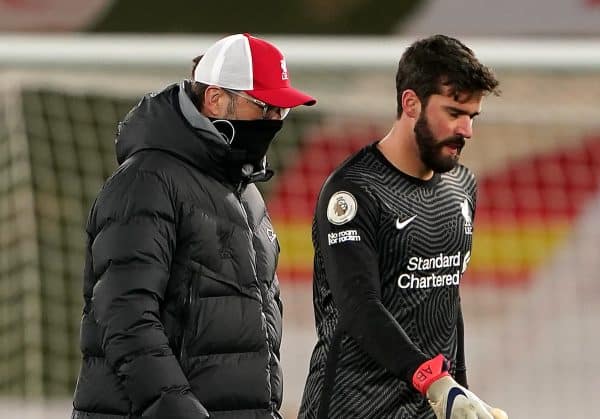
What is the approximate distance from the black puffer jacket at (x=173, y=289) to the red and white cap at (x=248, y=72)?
8cm

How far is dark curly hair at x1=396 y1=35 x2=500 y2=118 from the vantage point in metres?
2.62

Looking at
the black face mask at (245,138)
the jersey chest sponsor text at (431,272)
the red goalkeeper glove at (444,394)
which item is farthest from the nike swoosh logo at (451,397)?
the black face mask at (245,138)

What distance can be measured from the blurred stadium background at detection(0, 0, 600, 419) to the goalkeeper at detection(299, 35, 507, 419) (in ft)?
8.24

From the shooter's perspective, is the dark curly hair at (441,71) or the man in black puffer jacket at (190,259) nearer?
the man in black puffer jacket at (190,259)

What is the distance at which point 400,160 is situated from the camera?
270 cm

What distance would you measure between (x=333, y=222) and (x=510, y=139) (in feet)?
17.9

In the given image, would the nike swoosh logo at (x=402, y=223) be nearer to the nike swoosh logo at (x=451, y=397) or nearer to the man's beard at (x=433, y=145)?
the man's beard at (x=433, y=145)

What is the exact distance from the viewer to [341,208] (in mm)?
2617

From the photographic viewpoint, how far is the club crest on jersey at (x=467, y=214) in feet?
9.09

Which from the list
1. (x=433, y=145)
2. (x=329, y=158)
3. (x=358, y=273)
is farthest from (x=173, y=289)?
(x=329, y=158)

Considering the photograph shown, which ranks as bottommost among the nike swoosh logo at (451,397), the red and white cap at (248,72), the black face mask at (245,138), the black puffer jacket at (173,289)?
the nike swoosh logo at (451,397)

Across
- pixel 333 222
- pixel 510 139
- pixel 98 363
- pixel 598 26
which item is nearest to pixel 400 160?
pixel 333 222

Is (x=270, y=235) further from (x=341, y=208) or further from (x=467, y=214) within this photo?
(x=467, y=214)

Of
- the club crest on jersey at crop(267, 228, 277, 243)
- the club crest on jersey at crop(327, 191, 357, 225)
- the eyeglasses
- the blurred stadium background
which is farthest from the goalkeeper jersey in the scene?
the blurred stadium background
